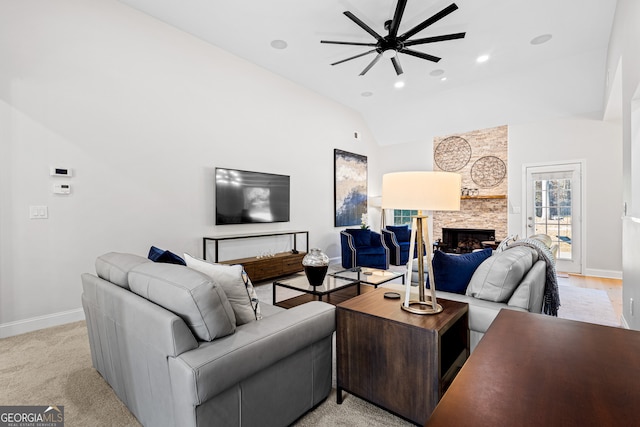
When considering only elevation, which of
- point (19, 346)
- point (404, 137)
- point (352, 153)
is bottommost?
point (19, 346)

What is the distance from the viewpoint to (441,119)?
6598mm

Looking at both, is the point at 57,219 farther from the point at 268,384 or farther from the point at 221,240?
the point at 268,384

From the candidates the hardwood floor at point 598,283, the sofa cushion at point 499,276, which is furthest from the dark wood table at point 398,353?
the hardwood floor at point 598,283

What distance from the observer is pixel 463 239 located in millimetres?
6676

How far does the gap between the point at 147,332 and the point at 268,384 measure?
0.60 metres

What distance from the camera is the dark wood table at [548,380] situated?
1.96 ft

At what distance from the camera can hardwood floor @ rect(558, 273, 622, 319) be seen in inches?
161

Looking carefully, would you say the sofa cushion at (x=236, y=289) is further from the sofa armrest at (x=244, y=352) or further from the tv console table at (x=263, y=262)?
the tv console table at (x=263, y=262)

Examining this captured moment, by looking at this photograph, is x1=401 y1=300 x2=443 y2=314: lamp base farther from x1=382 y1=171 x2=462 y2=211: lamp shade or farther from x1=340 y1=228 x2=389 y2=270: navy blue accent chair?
x1=340 y1=228 x2=389 y2=270: navy blue accent chair

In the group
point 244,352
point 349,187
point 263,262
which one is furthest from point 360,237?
point 244,352

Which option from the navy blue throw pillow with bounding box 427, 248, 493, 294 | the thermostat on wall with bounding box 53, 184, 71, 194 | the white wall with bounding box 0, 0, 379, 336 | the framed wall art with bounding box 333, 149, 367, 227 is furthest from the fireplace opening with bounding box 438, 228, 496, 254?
the thermostat on wall with bounding box 53, 184, 71, 194

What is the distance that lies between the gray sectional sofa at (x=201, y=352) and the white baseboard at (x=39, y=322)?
179cm

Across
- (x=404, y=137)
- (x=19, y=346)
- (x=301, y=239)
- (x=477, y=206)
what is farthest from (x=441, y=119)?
(x=19, y=346)

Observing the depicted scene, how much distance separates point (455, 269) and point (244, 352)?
1612 mm
